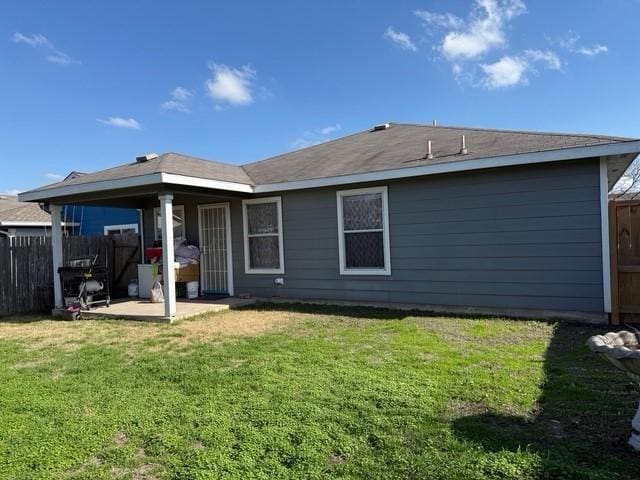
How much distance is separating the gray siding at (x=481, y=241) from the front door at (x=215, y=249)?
185 centimetres

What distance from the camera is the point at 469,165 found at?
6141 mm

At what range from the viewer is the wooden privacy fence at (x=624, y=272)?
535 centimetres

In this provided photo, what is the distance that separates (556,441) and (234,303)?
6.32m

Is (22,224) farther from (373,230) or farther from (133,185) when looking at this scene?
(373,230)

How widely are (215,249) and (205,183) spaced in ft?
7.93

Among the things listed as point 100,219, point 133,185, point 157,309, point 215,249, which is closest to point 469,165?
point 133,185

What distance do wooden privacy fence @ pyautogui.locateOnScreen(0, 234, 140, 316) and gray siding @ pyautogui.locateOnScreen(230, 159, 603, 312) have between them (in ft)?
17.6

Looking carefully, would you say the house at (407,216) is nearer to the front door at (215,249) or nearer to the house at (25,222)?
the front door at (215,249)

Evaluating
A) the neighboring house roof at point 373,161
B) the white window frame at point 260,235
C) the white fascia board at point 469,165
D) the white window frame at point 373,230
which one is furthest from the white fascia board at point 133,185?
the white window frame at point 373,230

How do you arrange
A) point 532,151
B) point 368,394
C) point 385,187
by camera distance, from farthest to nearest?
point 385,187
point 532,151
point 368,394

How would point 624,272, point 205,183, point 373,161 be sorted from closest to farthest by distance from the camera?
1. point 624,272
2. point 205,183
3. point 373,161

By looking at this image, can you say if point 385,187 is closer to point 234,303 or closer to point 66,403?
point 234,303

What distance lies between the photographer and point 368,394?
3.21 meters

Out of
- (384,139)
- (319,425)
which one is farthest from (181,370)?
(384,139)
